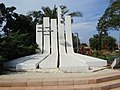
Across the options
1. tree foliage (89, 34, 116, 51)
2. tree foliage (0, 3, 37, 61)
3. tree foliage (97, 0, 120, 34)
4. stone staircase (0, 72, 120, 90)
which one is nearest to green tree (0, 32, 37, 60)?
tree foliage (0, 3, 37, 61)

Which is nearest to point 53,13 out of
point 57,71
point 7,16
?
point 7,16

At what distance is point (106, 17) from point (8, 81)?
993cm

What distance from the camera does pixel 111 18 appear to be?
46.5ft

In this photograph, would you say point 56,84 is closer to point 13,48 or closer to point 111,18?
point 13,48

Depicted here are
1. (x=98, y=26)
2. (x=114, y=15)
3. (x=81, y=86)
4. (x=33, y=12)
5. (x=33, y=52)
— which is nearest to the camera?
(x=81, y=86)

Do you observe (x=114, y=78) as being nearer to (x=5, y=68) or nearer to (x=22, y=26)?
(x=5, y=68)

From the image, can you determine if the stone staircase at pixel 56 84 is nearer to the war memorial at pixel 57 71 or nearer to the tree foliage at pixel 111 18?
the war memorial at pixel 57 71

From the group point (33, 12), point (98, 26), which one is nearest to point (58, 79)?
point (98, 26)

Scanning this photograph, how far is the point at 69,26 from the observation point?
13906mm

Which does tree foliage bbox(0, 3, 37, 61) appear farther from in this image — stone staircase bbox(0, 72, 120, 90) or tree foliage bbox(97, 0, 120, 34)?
tree foliage bbox(97, 0, 120, 34)

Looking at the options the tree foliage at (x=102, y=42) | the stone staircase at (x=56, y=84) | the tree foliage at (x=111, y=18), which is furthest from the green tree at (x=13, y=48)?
the tree foliage at (x=102, y=42)

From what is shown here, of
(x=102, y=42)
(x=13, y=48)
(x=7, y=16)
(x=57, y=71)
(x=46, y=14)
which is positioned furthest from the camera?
(x=102, y=42)

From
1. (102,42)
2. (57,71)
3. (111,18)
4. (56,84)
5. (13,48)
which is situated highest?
(111,18)

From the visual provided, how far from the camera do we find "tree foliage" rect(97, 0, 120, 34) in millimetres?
13602
